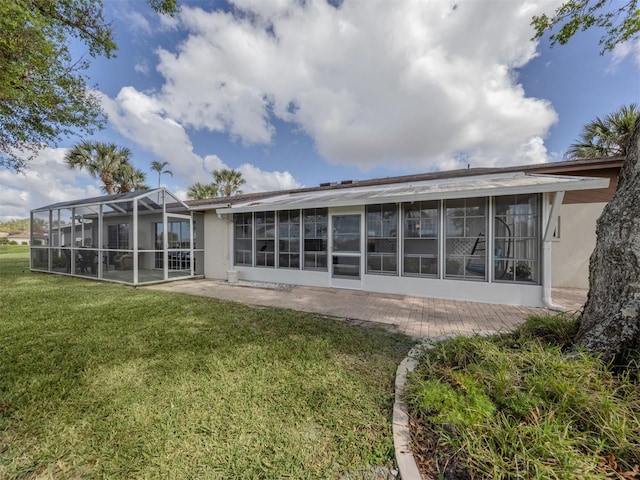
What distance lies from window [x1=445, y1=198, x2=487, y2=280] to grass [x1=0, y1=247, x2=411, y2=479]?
12.3 ft

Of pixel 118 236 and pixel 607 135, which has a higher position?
pixel 607 135

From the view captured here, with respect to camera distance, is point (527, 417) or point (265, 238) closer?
point (527, 417)

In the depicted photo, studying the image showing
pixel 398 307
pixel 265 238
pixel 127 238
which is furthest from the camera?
pixel 265 238

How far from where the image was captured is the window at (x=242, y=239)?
10.3m

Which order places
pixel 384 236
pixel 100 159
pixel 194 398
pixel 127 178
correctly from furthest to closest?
pixel 127 178, pixel 100 159, pixel 384 236, pixel 194 398

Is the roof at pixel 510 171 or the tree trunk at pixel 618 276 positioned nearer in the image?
the tree trunk at pixel 618 276

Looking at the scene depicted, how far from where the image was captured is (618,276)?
282 centimetres

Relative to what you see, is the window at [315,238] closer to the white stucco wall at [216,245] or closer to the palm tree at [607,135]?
the white stucco wall at [216,245]

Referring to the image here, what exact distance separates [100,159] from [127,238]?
1350 cm

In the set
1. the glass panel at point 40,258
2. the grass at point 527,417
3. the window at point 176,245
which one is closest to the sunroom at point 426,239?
the window at point 176,245

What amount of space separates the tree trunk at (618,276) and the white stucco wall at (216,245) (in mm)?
10400

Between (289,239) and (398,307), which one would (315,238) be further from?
(398,307)

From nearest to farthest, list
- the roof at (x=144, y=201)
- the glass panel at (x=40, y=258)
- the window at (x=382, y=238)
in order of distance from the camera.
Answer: the window at (x=382, y=238) < the roof at (x=144, y=201) < the glass panel at (x=40, y=258)

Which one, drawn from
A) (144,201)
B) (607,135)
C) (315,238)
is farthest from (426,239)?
(607,135)
